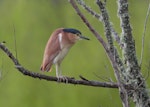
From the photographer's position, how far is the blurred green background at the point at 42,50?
6.69 meters

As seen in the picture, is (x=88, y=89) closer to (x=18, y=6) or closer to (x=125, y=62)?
(x=18, y=6)

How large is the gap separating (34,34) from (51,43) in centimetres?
512

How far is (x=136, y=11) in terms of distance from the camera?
264 inches

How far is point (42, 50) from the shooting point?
712 centimetres

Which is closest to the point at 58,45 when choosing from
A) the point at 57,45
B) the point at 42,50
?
the point at 57,45

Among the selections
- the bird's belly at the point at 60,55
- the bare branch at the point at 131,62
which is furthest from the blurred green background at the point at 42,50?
the bare branch at the point at 131,62

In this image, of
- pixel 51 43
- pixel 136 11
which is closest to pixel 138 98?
pixel 51 43

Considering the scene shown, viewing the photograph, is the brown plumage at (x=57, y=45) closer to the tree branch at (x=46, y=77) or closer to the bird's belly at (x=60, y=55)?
the bird's belly at (x=60, y=55)

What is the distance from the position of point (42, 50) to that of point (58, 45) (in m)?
4.91

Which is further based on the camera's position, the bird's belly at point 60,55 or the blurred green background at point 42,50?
the blurred green background at point 42,50

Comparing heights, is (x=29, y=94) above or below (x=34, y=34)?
below

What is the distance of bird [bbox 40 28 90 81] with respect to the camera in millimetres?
2146

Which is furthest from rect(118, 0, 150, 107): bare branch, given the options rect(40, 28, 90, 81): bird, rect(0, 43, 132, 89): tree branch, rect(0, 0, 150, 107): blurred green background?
rect(0, 0, 150, 107): blurred green background

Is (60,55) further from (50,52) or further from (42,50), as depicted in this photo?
(42,50)
